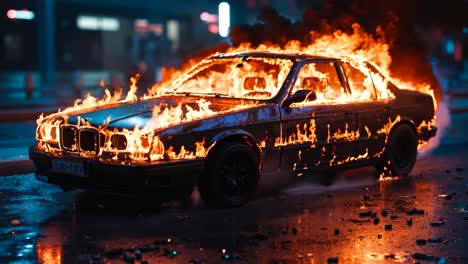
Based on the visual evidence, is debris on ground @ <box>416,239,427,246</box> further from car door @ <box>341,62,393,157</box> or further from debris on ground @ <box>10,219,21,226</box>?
debris on ground @ <box>10,219,21,226</box>

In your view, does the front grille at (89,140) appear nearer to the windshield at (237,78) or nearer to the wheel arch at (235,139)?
the wheel arch at (235,139)

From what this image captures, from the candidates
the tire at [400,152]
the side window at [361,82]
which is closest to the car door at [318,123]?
the side window at [361,82]

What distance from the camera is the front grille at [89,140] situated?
7508 millimetres

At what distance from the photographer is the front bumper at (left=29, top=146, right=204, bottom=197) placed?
23.5 ft

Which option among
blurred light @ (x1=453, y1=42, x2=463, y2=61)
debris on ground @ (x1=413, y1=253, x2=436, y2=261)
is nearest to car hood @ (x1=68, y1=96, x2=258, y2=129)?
debris on ground @ (x1=413, y1=253, x2=436, y2=261)

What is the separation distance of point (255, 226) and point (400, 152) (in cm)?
337

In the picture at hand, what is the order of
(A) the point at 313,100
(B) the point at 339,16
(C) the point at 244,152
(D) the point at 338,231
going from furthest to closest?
(B) the point at 339,16 → (A) the point at 313,100 → (C) the point at 244,152 → (D) the point at 338,231

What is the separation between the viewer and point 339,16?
13.3 m

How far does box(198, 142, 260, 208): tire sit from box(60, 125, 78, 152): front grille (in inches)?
47.1

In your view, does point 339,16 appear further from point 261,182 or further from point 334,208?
point 334,208

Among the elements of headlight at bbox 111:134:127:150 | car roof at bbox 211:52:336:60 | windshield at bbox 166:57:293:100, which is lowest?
headlight at bbox 111:134:127:150

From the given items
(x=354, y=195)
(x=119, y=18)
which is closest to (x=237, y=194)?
(x=354, y=195)

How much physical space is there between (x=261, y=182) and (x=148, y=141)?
252 cm

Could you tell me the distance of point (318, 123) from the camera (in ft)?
28.3
